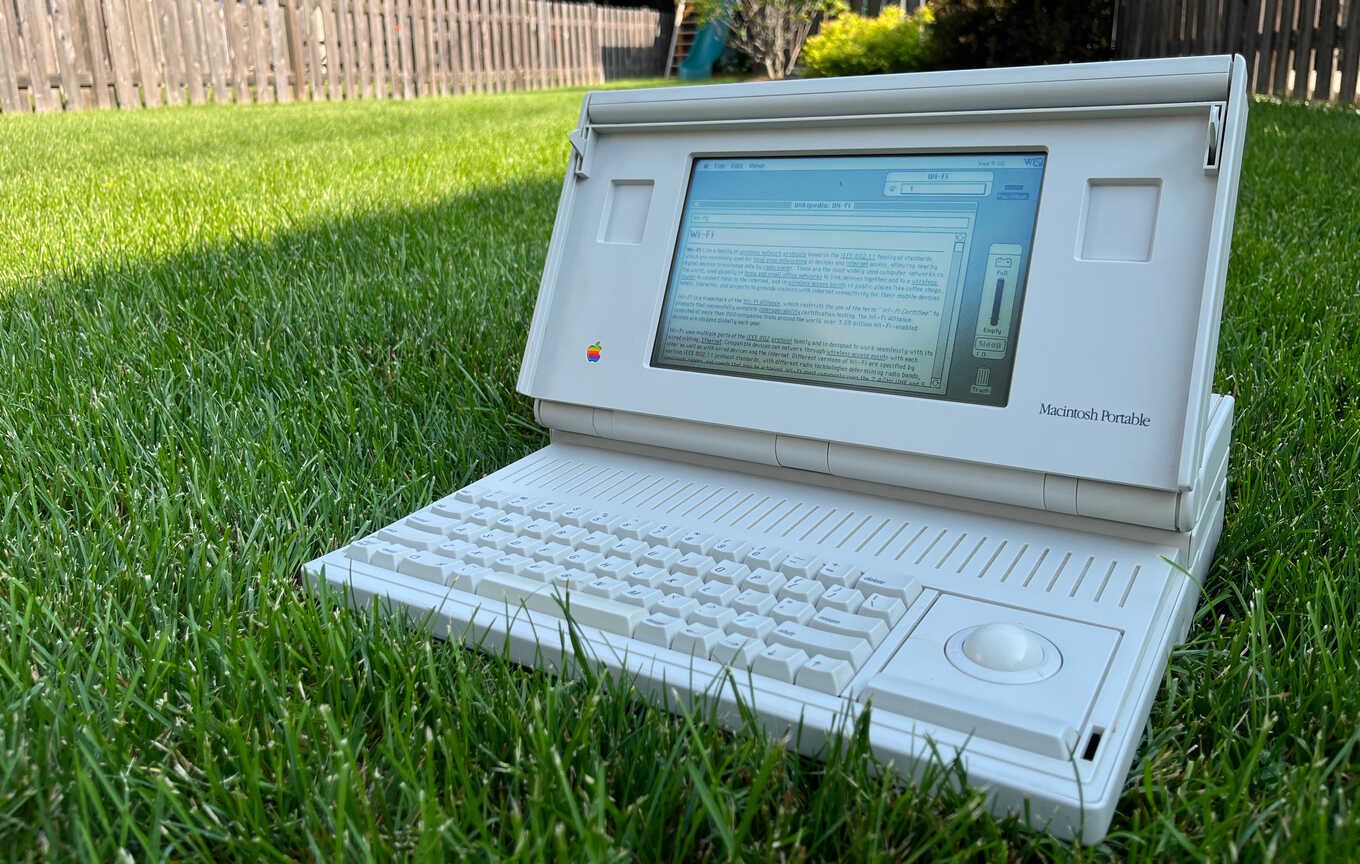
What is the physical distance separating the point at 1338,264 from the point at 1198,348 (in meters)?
1.64

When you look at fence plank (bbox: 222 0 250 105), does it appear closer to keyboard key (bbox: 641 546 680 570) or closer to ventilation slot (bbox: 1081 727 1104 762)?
keyboard key (bbox: 641 546 680 570)

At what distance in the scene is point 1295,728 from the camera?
0.80 m

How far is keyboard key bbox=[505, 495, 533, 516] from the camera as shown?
1.05 meters

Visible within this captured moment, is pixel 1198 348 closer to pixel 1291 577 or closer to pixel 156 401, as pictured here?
pixel 1291 577

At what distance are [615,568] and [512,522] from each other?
154mm

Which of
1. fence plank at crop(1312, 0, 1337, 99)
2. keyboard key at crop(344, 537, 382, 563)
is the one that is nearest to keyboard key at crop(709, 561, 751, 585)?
keyboard key at crop(344, 537, 382, 563)

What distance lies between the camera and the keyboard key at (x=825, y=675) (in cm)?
74

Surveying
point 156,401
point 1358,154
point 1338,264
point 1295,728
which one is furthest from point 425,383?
point 1358,154

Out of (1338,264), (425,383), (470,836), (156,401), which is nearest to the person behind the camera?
(470,836)

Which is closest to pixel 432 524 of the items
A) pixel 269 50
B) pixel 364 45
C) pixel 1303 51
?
pixel 1303 51

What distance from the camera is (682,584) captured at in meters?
0.88

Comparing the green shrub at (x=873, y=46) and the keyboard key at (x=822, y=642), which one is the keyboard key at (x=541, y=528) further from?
the green shrub at (x=873, y=46)

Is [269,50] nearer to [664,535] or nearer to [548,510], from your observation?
→ [548,510]

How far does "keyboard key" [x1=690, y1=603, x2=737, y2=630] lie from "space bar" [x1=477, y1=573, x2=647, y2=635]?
0.04 metres
